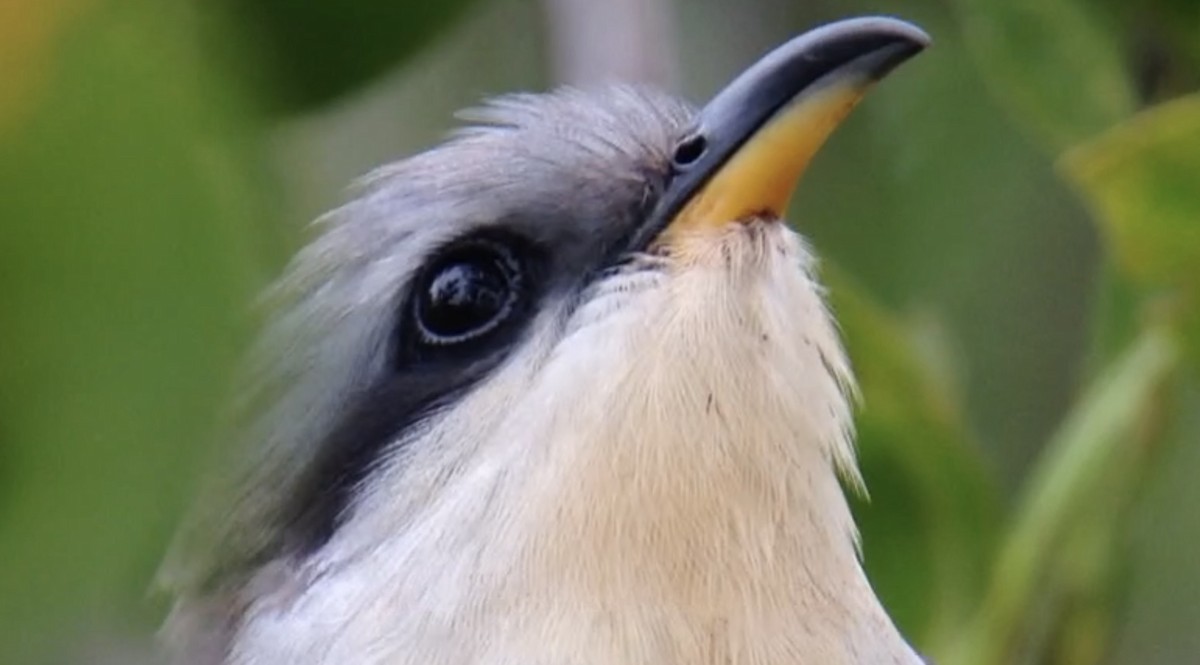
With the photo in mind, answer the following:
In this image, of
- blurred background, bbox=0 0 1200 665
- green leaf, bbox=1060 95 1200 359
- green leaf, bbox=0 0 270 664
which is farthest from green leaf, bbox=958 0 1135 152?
green leaf, bbox=0 0 270 664

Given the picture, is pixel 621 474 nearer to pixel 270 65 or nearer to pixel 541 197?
pixel 541 197

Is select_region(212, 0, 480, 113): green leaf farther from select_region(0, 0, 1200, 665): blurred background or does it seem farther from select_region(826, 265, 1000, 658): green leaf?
select_region(826, 265, 1000, 658): green leaf

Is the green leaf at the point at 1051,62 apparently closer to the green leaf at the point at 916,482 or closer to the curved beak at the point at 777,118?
the curved beak at the point at 777,118

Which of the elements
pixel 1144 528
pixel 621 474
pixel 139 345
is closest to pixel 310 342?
pixel 621 474

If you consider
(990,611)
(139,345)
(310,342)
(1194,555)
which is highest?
(139,345)

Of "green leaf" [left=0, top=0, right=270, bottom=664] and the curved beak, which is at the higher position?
"green leaf" [left=0, top=0, right=270, bottom=664]

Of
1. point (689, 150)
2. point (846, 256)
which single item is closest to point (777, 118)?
point (689, 150)

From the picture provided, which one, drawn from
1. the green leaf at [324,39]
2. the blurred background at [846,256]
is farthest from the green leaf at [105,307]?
the green leaf at [324,39]
